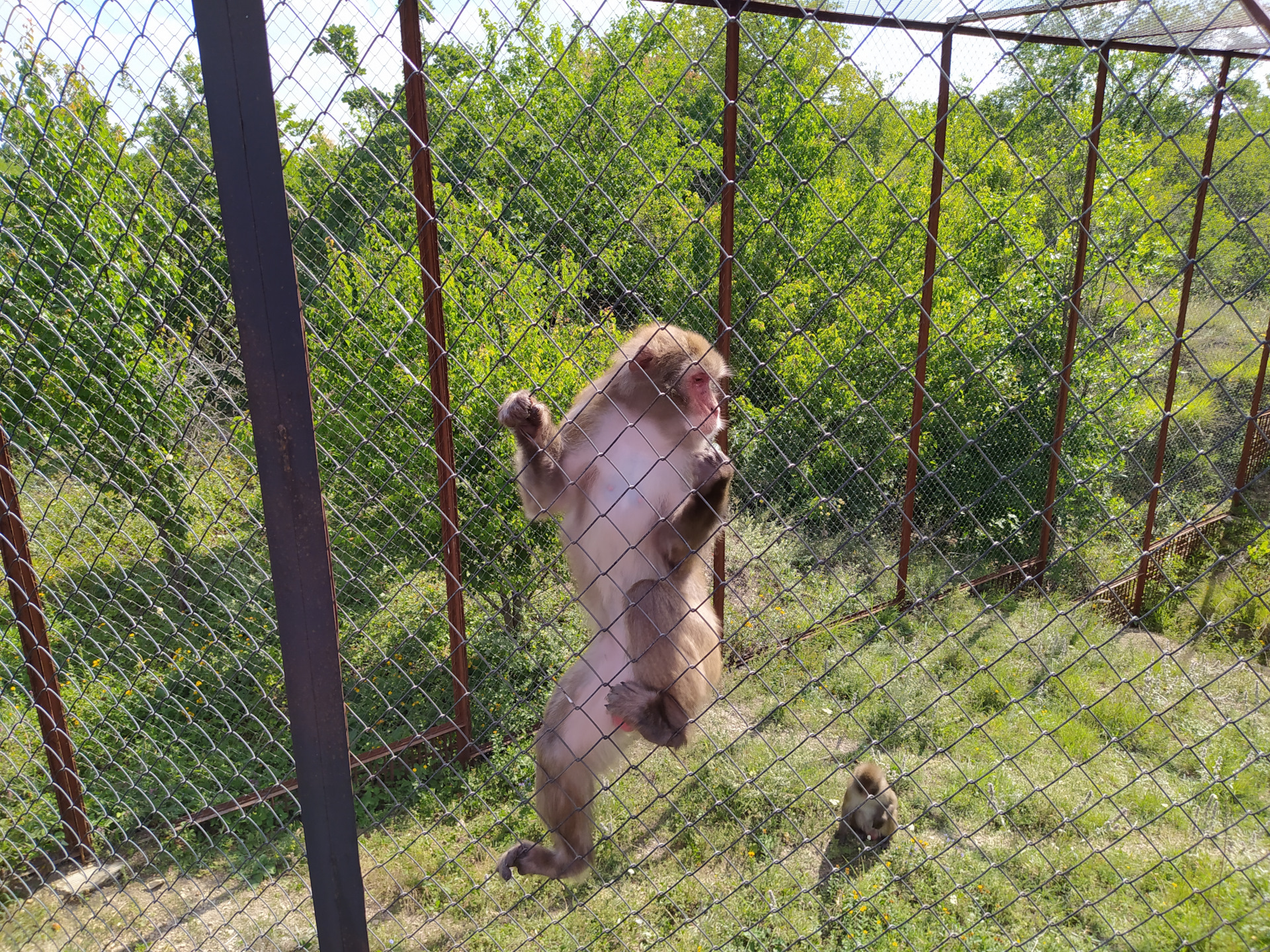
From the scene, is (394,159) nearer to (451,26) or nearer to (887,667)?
(451,26)

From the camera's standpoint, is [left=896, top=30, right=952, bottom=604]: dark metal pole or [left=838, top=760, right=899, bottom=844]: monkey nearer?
[left=838, top=760, right=899, bottom=844]: monkey

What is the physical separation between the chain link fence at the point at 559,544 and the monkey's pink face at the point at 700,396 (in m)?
0.20

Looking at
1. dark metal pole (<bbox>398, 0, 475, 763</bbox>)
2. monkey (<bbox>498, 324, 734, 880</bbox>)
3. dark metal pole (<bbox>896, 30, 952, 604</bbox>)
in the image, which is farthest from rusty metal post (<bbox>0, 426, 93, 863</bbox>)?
dark metal pole (<bbox>896, 30, 952, 604</bbox>)

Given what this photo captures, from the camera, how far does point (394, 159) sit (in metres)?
4.36

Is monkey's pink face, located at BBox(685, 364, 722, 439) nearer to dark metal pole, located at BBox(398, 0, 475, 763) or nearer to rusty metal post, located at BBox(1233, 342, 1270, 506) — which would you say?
dark metal pole, located at BBox(398, 0, 475, 763)

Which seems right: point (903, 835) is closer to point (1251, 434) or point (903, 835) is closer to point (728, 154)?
point (728, 154)

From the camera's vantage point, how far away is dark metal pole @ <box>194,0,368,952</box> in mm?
1693

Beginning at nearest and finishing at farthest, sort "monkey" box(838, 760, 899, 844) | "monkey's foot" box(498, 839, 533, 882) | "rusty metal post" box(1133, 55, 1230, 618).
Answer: "monkey's foot" box(498, 839, 533, 882), "monkey" box(838, 760, 899, 844), "rusty metal post" box(1133, 55, 1230, 618)

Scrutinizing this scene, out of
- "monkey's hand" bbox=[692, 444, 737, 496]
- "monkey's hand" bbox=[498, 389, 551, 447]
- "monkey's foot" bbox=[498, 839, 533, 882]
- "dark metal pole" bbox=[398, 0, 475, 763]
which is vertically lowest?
"monkey's foot" bbox=[498, 839, 533, 882]

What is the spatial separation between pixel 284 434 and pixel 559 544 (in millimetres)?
3706

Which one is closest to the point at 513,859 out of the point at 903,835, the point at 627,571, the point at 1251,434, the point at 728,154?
the point at 627,571

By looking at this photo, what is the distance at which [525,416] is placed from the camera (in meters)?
2.59

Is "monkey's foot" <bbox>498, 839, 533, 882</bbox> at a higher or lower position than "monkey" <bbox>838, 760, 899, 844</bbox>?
higher

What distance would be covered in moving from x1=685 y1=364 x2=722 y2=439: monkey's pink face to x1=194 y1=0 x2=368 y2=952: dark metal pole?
1.34m
